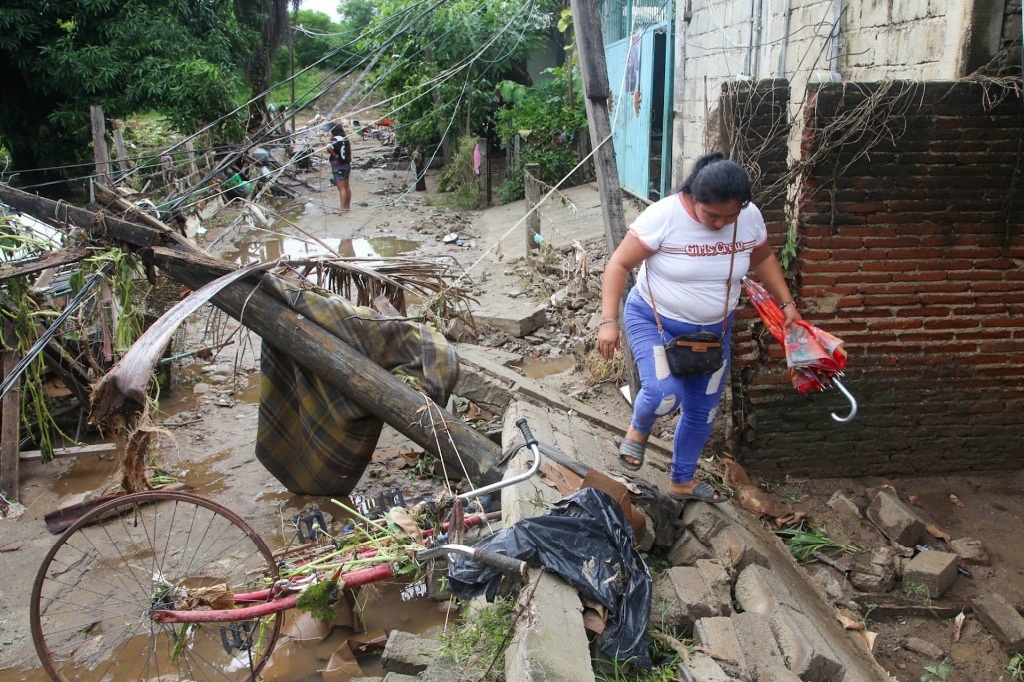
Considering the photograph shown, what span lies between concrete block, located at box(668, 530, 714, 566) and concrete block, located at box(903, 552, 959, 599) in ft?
4.13

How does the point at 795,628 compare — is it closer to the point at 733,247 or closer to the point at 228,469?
the point at 733,247

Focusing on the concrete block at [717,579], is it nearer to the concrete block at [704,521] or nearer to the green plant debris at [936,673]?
the concrete block at [704,521]

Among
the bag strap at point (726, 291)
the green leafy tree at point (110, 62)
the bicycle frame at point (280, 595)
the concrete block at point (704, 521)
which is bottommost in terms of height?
the bicycle frame at point (280, 595)

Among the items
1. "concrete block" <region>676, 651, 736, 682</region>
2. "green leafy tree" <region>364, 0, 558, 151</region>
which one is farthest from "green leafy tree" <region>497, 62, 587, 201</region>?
"concrete block" <region>676, 651, 736, 682</region>

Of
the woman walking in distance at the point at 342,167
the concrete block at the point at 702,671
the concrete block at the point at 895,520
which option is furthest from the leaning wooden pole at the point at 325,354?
the woman walking in distance at the point at 342,167

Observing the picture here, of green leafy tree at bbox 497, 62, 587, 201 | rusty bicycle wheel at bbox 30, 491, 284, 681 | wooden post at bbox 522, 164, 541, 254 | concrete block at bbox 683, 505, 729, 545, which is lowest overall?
rusty bicycle wheel at bbox 30, 491, 284, 681

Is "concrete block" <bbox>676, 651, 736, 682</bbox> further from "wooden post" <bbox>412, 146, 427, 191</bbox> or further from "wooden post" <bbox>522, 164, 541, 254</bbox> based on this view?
"wooden post" <bbox>412, 146, 427, 191</bbox>

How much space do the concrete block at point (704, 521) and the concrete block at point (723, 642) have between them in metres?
0.65

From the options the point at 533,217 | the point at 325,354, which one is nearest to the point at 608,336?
the point at 325,354

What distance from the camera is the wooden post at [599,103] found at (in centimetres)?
473

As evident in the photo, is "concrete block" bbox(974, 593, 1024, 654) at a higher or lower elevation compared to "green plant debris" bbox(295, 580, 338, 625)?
lower

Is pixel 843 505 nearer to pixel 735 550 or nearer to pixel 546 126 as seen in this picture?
pixel 735 550

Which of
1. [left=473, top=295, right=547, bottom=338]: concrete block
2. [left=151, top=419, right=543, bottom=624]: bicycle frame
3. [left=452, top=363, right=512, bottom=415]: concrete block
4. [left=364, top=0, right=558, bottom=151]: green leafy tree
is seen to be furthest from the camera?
[left=364, top=0, right=558, bottom=151]: green leafy tree

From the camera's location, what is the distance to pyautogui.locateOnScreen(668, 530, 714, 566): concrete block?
3783 mm
